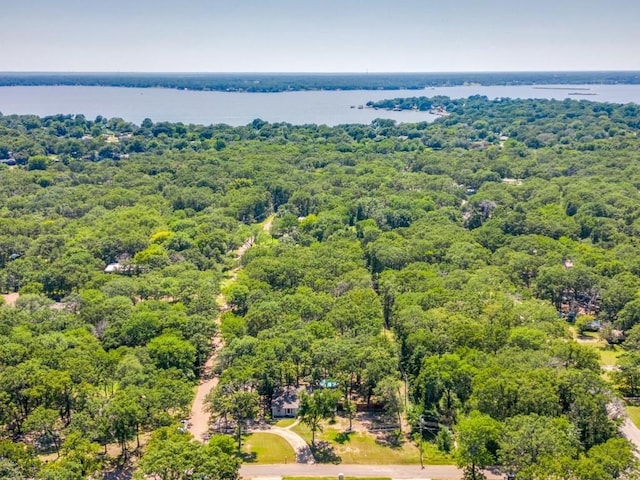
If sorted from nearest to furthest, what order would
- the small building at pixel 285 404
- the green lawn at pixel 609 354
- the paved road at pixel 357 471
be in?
the paved road at pixel 357 471
the small building at pixel 285 404
the green lawn at pixel 609 354

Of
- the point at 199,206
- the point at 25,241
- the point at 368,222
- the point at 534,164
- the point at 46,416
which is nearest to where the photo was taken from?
the point at 46,416

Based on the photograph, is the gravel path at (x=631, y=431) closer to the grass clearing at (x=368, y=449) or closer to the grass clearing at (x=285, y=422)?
the grass clearing at (x=368, y=449)

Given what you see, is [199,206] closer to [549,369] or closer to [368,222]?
[368,222]

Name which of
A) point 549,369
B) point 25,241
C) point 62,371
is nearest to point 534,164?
point 549,369

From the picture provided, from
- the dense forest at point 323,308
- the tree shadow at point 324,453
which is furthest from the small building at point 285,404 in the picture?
the tree shadow at point 324,453

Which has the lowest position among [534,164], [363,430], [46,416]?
[363,430]

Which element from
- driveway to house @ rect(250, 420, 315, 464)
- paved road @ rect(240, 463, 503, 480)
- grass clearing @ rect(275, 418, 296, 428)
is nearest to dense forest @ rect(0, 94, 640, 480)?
paved road @ rect(240, 463, 503, 480)

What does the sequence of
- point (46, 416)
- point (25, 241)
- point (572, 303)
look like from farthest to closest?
point (25, 241) < point (572, 303) < point (46, 416)

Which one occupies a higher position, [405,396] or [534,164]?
[534,164]
